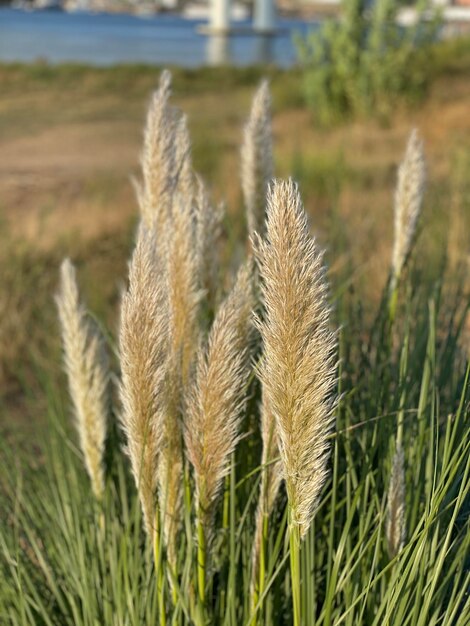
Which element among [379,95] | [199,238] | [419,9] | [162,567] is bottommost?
[162,567]

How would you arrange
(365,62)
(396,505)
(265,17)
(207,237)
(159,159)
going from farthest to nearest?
(265,17), (365,62), (207,237), (159,159), (396,505)

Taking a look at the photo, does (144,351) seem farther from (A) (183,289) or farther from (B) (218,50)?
(B) (218,50)

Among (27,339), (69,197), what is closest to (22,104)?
(69,197)

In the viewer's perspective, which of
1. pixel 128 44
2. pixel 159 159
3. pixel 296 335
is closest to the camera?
pixel 296 335

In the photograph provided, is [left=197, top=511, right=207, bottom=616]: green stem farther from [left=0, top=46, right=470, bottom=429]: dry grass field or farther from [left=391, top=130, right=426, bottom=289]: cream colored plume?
→ [left=0, top=46, right=470, bottom=429]: dry grass field

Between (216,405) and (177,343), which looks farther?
(177,343)

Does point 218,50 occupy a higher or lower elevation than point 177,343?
higher

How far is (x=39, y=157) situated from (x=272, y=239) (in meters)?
13.4

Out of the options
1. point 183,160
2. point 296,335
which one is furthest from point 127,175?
point 296,335

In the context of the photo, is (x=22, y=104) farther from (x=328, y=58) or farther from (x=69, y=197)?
(x=69, y=197)

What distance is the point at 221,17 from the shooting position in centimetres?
5234

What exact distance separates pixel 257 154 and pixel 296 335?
2.99 feet

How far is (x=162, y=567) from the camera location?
125 cm

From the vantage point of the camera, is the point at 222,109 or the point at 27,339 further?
the point at 222,109
